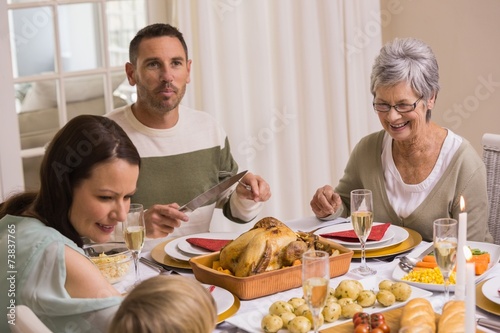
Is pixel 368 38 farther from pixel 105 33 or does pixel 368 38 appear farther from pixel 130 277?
pixel 130 277

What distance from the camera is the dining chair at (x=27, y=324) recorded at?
47.9 inches

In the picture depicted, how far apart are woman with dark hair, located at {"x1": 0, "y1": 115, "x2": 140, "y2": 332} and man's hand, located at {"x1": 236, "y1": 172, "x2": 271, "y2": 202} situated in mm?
777

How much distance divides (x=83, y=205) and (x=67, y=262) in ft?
0.72

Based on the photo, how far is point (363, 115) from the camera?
156 inches

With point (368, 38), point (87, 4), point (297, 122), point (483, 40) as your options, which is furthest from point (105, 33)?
point (483, 40)

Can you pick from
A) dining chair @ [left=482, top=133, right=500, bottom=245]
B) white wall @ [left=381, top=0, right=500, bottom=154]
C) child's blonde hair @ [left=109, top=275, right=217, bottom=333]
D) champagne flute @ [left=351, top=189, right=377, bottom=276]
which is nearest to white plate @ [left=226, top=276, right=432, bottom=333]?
champagne flute @ [left=351, top=189, right=377, bottom=276]

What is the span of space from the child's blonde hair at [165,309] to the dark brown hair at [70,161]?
1.89 feet

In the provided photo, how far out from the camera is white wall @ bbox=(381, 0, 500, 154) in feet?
11.6

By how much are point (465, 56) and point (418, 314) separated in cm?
241

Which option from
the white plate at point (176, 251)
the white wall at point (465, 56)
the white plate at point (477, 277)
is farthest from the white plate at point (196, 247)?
the white wall at point (465, 56)

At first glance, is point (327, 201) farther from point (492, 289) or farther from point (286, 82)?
point (286, 82)

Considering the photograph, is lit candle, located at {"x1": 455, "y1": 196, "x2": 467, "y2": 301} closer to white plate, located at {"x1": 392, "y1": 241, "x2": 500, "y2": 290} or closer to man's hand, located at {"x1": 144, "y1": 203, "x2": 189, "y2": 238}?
white plate, located at {"x1": 392, "y1": 241, "x2": 500, "y2": 290}

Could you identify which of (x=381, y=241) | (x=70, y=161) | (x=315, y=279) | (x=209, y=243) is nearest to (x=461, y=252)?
(x=315, y=279)

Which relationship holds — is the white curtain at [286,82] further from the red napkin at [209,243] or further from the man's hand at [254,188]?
the red napkin at [209,243]
